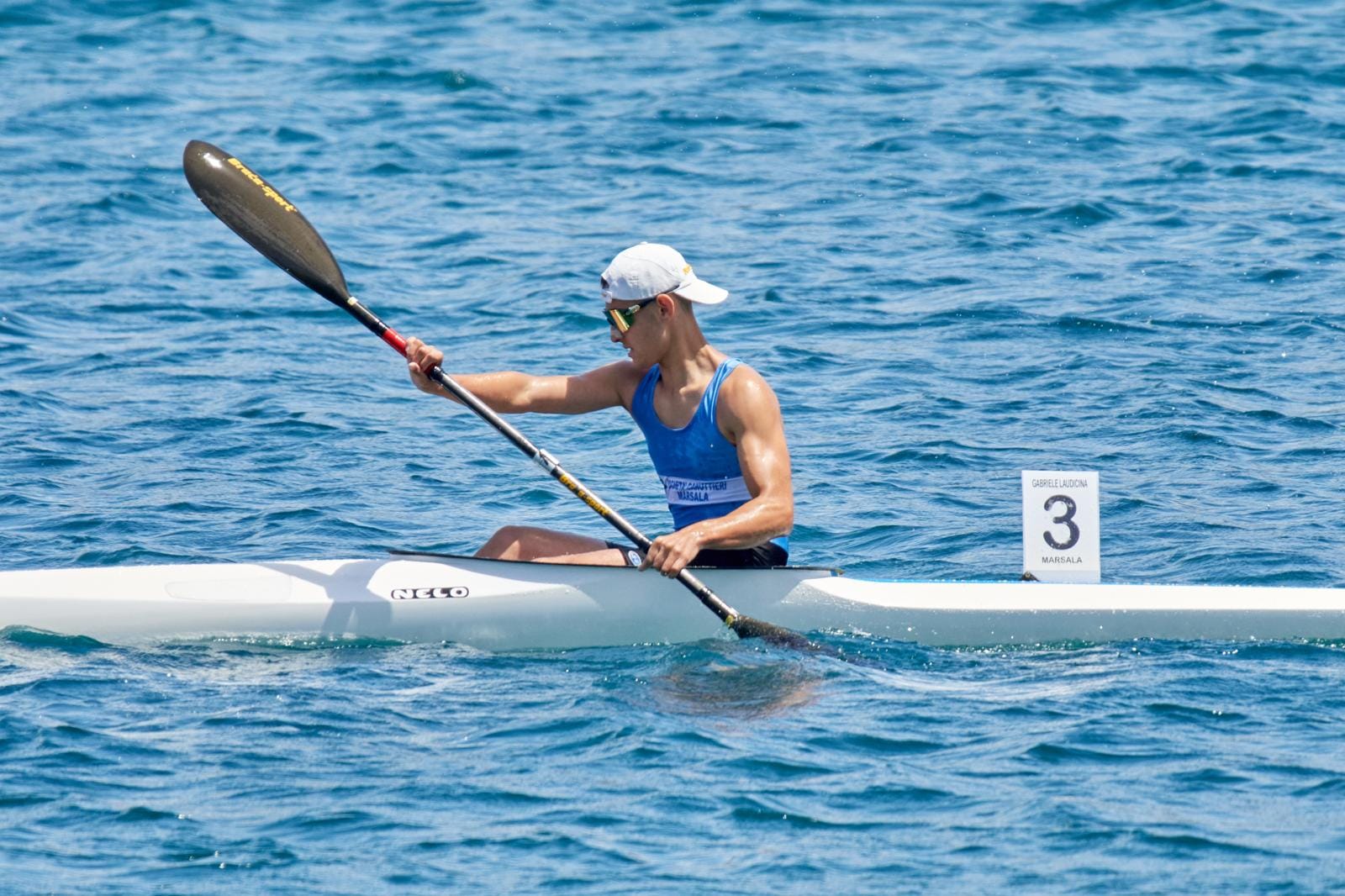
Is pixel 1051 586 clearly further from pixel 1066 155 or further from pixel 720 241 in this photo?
pixel 1066 155

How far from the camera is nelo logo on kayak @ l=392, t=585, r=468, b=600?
636cm

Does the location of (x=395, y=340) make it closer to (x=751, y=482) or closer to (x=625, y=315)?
(x=625, y=315)

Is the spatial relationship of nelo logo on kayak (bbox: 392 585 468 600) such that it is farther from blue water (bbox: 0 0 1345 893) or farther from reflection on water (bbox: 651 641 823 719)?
reflection on water (bbox: 651 641 823 719)

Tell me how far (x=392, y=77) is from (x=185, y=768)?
1200cm

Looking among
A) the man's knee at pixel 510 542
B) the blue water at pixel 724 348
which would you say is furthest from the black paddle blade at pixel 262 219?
the blue water at pixel 724 348

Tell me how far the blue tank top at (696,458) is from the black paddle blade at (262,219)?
1327 mm

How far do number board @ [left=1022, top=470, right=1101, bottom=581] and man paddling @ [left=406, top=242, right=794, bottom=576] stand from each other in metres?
0.88

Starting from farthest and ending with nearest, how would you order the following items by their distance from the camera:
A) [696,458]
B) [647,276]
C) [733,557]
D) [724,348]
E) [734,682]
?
[724,348], [733,557], [696,458], [647,276], [734,682]

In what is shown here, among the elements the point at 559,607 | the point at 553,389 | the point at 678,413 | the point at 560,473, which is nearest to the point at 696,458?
the point at 678,413

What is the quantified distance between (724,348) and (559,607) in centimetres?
442

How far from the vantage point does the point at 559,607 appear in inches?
251

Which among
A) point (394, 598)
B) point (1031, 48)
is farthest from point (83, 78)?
point (394, 598)

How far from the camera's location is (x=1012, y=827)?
4.78 meters

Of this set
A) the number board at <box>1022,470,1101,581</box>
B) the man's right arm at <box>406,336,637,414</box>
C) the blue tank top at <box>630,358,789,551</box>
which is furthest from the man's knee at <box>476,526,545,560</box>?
the number board at <box>1022,470,1101,581</box>
